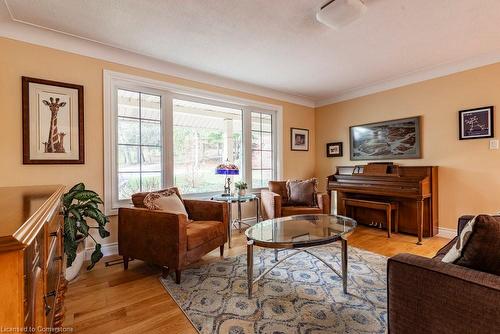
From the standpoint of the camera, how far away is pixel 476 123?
3.09 metres

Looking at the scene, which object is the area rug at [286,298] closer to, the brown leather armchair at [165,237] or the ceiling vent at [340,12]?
the brown leather armchair at [165,237]

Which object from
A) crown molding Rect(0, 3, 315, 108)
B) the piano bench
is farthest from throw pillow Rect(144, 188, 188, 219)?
the piano bench

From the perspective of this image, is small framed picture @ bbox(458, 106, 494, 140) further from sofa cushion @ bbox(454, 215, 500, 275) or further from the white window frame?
sofa cushion @ bbox(454, 215, 500, 275)

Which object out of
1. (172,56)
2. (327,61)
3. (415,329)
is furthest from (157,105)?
(415,329)

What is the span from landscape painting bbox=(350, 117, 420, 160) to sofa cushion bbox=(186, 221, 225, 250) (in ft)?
9.55

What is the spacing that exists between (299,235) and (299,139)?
10.2 ft

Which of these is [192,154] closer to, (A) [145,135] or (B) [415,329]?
(A) [145,135]

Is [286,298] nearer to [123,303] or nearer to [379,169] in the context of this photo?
[123,303]

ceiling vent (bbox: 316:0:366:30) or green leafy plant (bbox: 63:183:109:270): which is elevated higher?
ceiling vent (bbox: 316:0:366:30)

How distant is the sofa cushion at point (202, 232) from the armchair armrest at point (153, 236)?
8 cm

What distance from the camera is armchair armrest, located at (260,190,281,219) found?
134 inches

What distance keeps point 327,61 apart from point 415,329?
297cm

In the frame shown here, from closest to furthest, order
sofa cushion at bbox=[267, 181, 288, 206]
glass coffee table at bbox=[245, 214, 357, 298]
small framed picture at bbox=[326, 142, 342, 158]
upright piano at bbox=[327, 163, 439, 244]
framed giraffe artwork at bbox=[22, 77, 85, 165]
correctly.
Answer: glass coffee table at bbox=[245, 214, 357, 298] → framed giraffe artwork at bbox=[22, 77, 85, 165] → upright piano at bbox=[327, 163, 439, 244] → sofa cushion at bbox=[267, 181, 288, 206] → small framed picture at bbox=[326, 142, 342, 158]

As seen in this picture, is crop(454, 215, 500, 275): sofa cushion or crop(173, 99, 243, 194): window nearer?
crop(454, 215, 500, 275): sofa cushion
